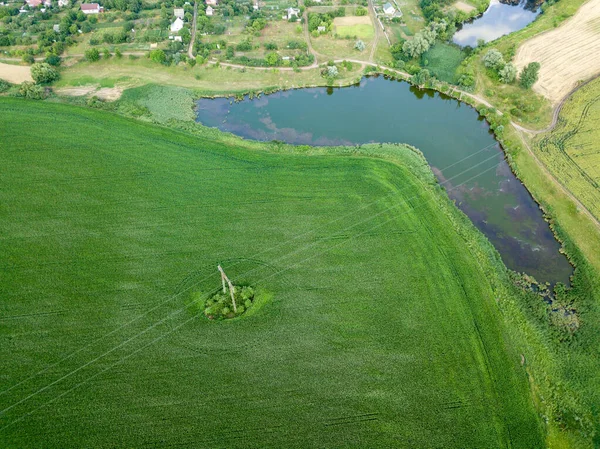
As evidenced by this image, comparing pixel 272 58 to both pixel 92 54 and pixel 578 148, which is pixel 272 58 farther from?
pixel 578 148

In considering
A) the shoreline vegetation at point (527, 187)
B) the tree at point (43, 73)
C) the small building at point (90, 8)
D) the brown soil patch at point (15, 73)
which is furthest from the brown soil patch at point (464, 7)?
the brown soil patch at point (15, 73)

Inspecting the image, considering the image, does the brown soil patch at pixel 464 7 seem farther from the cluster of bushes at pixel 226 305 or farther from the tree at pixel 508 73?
the cluster of bushes at pixel 226 305

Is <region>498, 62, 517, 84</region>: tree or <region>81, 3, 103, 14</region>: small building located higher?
<region>81, 3, 103, 14</region>: small building

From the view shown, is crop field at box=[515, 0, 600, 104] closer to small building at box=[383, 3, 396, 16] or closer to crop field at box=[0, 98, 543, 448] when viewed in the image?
small building at box=[383, 3, 396, 16]

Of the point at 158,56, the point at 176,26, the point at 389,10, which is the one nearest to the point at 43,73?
the point at 158,56

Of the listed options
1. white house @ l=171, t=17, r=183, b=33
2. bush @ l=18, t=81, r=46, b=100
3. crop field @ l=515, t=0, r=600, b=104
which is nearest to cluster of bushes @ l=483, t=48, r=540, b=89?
crop field @ l=515, t=0, r=600, b=104

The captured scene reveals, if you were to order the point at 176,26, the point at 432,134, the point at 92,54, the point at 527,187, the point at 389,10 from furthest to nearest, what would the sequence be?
the point at 389,10 < the point at 176,26 < the point at 92,54 < the point at 432,134 < the point at 527,187
